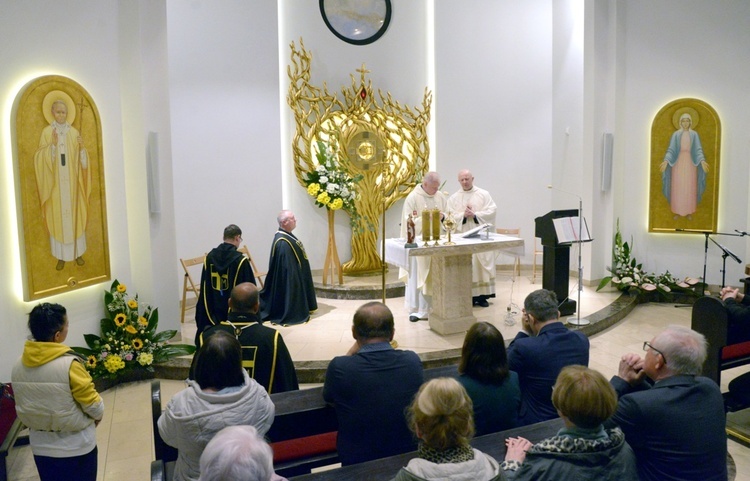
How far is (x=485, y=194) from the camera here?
8500mm

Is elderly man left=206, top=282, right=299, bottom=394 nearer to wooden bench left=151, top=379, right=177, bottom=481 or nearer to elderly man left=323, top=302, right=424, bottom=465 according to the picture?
wooden bench left=151, top=379, right=177, bottom=481

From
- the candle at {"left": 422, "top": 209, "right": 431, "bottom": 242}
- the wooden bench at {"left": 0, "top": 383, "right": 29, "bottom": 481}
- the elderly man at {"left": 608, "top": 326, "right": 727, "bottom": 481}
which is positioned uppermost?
the candle at {"left": 422, "top": 209, "right": 431, "bottom": 242}

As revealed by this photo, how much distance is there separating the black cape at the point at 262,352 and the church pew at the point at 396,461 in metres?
1.22

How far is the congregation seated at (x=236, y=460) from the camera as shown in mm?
1667

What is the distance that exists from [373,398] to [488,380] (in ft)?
1.82

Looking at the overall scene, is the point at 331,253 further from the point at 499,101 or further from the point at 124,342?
the point at 499,101

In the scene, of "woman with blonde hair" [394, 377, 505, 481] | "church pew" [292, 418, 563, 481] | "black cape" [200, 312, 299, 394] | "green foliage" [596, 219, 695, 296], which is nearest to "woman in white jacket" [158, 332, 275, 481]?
"church pew" [292, 418, 563, 481]

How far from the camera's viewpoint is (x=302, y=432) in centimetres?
320

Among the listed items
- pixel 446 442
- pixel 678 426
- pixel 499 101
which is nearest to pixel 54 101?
pixel 446 442

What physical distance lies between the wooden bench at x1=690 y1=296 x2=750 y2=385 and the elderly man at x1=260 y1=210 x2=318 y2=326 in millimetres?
4341

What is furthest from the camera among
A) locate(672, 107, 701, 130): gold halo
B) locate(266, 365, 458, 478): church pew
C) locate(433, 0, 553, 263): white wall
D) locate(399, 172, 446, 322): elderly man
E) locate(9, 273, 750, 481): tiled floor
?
locate(433, 0, 553, 263): white wall

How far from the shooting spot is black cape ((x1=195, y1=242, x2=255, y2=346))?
604 cm

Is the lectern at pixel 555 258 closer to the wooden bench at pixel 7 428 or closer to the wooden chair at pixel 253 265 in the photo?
the wooden chair at pixel 253 265

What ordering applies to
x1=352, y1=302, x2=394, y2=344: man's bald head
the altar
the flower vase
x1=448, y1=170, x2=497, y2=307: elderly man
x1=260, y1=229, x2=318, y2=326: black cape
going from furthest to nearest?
the flower vase → x1=448, y1=170, x2=497, y2=307: elderly man → x1=260, y1=229, x2=318, y2=326: black cape → the altar → x1=352, y1=302, x2=394, y2=344: man's bald head
